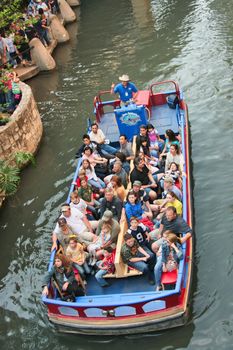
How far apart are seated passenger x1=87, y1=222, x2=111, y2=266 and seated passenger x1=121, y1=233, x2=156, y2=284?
0.56m

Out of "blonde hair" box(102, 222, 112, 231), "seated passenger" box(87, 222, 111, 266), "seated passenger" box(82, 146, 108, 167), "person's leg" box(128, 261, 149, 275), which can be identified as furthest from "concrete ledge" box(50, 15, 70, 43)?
"person's leg" box(128, 261, 149, 275)

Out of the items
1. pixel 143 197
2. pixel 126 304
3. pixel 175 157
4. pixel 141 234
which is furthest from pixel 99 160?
pixel 126 304

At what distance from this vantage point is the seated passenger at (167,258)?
31.7 ft

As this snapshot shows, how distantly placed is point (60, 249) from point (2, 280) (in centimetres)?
246

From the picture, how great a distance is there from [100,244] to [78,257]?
0.59 meters

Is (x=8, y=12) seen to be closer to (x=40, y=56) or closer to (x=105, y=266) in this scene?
(x=40, y=56)

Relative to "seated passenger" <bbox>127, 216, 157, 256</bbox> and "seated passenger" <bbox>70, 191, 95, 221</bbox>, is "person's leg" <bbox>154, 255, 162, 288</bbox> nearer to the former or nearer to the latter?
"seated passenger" <bbox>127, 216, 157, 256</bbox>

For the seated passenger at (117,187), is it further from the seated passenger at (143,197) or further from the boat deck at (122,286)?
the boat deck at (122,286)

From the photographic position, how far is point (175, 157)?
12.5 metres

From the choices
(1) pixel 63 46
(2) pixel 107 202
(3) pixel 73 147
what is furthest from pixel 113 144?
(1) pixel 63 46

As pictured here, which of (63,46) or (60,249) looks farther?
(63,46)

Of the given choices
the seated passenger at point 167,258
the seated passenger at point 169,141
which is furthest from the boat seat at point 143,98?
the seated passenger at point 167,258

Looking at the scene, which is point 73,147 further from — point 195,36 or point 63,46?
point 63,46

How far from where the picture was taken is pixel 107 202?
11344 mm
